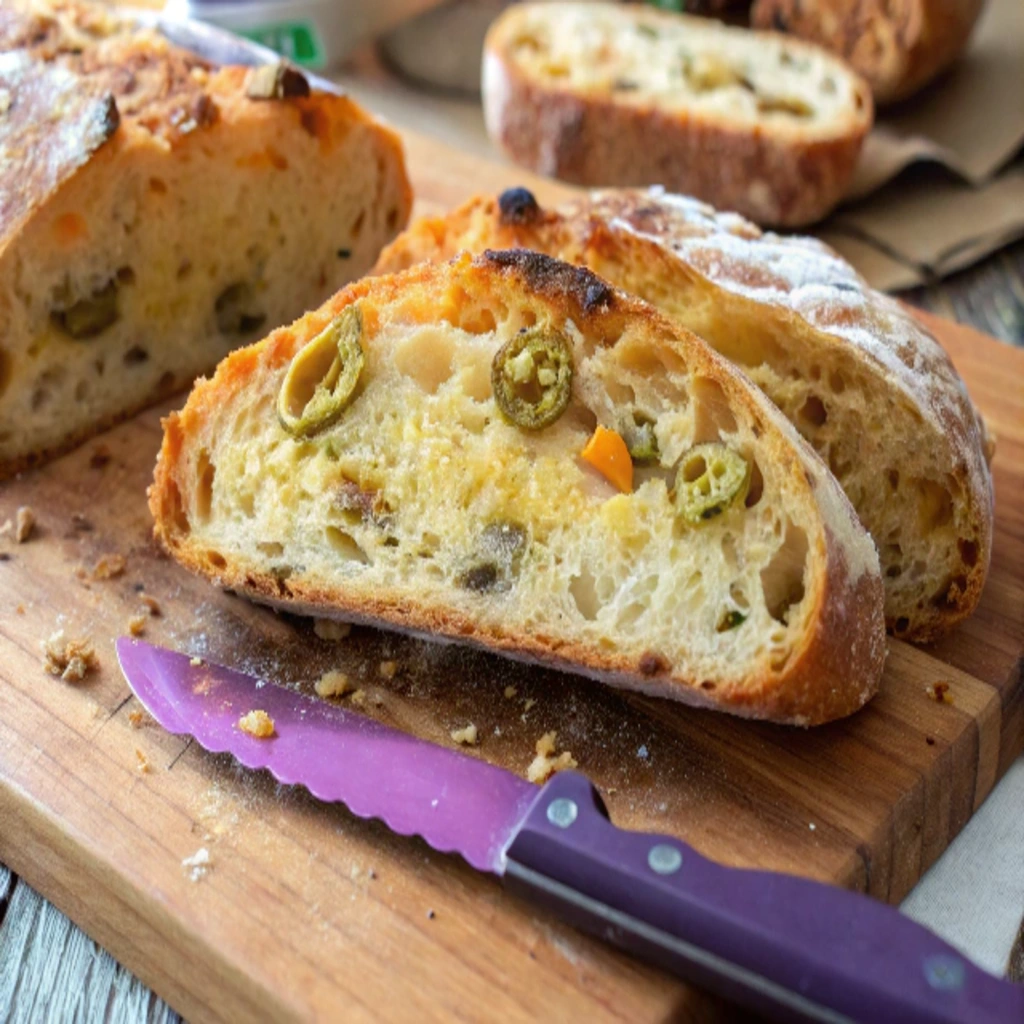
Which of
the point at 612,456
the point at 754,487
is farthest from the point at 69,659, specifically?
the point at 754,487

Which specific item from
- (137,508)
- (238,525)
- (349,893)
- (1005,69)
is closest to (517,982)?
(349,893)

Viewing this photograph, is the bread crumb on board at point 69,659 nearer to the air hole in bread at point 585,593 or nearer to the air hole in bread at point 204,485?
the air hole in bread at point 204,485

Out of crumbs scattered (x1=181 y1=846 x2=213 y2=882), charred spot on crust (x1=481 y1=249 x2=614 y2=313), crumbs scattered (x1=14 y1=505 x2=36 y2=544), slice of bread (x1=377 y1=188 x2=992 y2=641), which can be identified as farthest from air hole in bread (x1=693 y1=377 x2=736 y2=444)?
crumbs scattered (x1=14 y1=505 x2=36 y2=544)

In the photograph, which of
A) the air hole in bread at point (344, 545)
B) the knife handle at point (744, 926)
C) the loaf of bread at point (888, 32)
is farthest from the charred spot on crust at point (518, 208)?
the loaf of bread at point (888, 32)

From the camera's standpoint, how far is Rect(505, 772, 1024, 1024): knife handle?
1833 mm

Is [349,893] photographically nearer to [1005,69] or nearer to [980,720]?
[980,720]

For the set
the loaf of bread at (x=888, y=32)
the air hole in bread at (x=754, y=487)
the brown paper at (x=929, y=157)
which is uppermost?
the air hole in bread at (x=754, y=487)

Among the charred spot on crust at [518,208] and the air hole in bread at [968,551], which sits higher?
the charred spot on crust at [518,208]

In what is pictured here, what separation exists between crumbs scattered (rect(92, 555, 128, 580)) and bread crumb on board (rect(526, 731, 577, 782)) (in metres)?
1.15

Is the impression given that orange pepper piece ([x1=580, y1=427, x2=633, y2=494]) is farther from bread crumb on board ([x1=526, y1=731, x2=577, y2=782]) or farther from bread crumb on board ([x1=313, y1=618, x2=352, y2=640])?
bread crumb on board ([x1=313, y1=618, x2=352, y2=640])

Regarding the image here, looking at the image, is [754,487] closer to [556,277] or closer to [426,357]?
[556,277]

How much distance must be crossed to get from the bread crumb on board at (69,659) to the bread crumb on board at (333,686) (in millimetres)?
501

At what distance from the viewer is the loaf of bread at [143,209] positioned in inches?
130

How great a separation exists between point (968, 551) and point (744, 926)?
1222 millimetres
